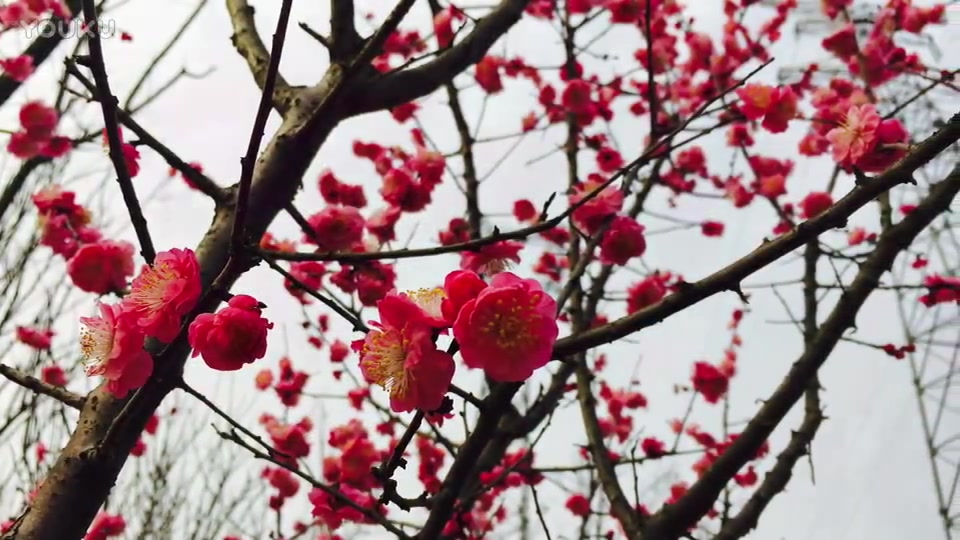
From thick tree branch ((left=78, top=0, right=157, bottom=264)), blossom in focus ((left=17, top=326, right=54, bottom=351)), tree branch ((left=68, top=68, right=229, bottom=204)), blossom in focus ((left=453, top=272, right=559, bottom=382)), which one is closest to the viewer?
blossom in focus ((left=453, top=272, right=559, bottom=382))

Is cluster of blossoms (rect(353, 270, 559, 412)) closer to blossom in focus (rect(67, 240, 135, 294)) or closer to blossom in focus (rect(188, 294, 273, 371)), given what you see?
blossom in focus (rect(188, 294, 273, 371))

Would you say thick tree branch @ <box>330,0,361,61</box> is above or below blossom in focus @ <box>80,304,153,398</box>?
above

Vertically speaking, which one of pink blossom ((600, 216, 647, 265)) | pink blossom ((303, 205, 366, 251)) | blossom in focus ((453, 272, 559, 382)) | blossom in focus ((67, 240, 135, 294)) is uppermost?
pink blossom ((600, 216, 647, 265))

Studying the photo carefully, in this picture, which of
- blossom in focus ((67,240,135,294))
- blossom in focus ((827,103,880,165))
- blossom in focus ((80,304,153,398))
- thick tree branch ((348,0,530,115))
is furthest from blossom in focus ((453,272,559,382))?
blossom in focus ((67,240,135,294))

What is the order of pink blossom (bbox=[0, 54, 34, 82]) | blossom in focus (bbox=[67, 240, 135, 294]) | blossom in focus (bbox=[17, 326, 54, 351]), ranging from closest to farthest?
blossom in focus (bbox=[67, 240, 135, 294])
pink blossom (bbox=[0, 54, 34, 82])
blossom in focus (bbox=[17, 326, 54, 351])

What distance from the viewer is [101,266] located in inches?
82.8

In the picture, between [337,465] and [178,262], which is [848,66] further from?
[178,262]

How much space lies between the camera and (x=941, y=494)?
365cm

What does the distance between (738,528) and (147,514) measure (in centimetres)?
443

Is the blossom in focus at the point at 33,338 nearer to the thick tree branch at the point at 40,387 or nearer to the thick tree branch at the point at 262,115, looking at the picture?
the thick tree branch at the point at 40,387

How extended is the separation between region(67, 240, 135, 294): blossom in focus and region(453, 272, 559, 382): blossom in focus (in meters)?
1.51

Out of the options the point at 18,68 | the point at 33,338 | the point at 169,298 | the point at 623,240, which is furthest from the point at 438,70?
the point at 33,338

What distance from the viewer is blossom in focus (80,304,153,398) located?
114cm

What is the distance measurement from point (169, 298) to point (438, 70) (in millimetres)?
1417
